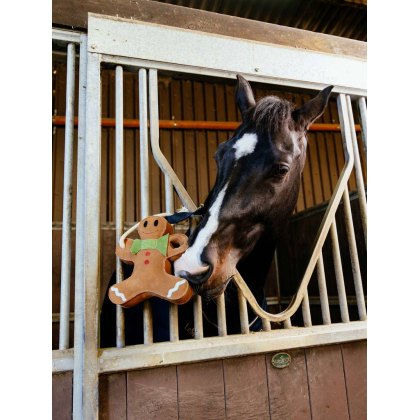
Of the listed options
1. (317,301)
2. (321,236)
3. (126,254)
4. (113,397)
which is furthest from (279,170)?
(317,301)

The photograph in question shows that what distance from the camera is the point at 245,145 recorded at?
1.06m

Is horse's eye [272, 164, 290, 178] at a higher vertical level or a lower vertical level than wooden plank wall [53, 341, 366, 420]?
higher

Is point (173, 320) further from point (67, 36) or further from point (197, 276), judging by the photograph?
point (67, 36)

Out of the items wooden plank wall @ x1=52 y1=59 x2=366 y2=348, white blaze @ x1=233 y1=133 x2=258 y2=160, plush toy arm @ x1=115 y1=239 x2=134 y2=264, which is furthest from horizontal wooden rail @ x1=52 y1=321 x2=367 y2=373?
wooden plank wall @ x1=52 y1=59 x2=366 y2=348

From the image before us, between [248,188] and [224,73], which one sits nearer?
[248,188]

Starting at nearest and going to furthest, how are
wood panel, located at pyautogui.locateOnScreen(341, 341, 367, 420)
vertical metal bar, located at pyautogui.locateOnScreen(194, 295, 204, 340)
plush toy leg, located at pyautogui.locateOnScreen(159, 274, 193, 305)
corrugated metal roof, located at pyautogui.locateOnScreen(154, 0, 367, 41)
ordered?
1. plush toy leg, located at pyautogui.locateOnScreen(159, 274, 193, 305)
2. vertical metal bar, located at pyautogui.locateOnScreen(194, 295, 204, 340)
3. wood panel, located at pyautogui.locateOnScreen(341, 341, 367, 420)
4. corrugated metal roof, located at pyautogui.locateOnScreen(154, 0, 367, 41)

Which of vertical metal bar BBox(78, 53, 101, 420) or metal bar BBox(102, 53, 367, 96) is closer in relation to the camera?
vertical metal bar BBox(78, 53, 101, 420)

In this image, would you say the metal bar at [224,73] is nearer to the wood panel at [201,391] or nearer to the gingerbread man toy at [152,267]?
the gingerbread man toy at [152,267]

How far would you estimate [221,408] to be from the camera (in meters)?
0.94

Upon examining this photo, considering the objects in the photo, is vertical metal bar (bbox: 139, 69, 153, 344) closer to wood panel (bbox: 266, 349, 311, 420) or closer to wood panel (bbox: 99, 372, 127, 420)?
wood panel (bbox: 99, 372, 127, 420)

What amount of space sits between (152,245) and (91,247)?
0.54 ft

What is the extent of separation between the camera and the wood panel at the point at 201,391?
36.0 inches

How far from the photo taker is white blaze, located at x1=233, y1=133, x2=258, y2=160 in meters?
1.05

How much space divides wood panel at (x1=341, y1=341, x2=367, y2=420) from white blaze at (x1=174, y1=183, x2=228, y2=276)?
0.55 metres
